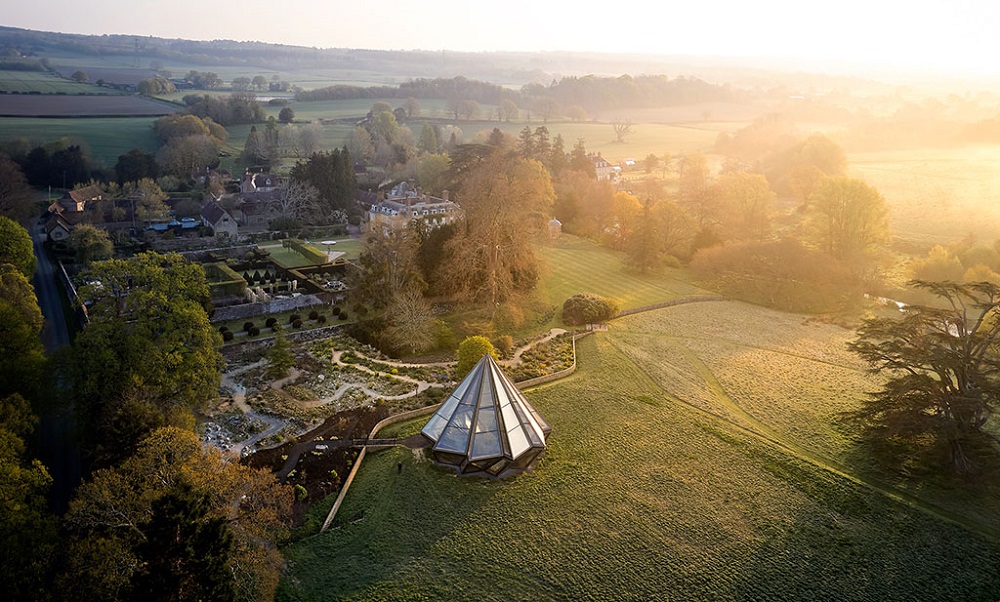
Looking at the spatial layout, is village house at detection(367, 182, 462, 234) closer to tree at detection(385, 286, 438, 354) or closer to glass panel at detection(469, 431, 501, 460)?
tree at detection(385, 286, 438, 354)

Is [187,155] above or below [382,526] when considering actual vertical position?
above

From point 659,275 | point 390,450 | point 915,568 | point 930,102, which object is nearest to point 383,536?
point 390,450

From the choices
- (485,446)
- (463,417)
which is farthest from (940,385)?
(463,417)

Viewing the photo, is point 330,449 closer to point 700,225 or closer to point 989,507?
point 989,507

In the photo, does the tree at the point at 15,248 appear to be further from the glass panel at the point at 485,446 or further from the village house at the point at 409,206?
the glass panel at the point at 485,446

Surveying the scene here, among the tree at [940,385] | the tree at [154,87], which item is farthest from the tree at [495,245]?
the tree at [154,87]

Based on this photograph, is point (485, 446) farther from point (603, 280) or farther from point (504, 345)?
point (603, 280)
